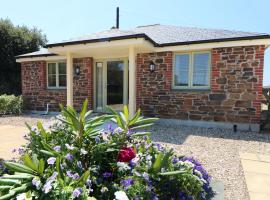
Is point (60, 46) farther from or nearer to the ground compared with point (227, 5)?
nearer to the ground

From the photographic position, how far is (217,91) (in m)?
7.20

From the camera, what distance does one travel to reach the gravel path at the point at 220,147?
3.29 meters

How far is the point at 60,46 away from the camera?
7664mm

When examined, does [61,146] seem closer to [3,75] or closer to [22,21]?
[3,75]

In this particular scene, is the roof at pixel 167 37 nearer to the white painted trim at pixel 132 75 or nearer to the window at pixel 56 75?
the white painted trim at pixel 132 75

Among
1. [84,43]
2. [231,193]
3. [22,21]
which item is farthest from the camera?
[22,21]

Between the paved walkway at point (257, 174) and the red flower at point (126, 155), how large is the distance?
5.90 ft

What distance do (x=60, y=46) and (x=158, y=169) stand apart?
6.84 meters

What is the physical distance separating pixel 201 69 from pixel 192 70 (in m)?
0.30

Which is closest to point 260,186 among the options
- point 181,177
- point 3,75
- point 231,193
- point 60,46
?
point 231,193

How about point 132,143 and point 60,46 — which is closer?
point 132,143

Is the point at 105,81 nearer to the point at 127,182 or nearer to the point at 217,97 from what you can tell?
the point at 217,97

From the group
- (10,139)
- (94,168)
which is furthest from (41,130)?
(10,139)

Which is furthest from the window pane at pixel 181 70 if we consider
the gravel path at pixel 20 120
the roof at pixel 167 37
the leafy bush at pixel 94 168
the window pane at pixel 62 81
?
the leafy bush at pixel 94 168
